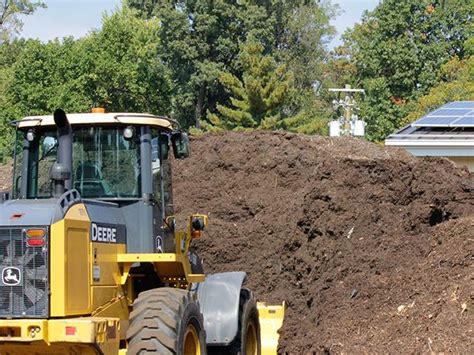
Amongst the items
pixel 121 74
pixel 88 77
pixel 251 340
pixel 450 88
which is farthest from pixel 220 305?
pixel 450 88

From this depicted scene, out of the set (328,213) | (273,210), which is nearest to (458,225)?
(328,213)

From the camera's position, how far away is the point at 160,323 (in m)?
7.84

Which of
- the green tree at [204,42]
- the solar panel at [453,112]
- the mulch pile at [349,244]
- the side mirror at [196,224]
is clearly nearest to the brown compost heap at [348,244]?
the mulch pile at [349,244]

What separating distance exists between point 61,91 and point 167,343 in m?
33.0

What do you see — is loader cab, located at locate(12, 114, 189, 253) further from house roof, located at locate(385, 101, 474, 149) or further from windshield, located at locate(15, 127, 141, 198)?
house roof, located at locate(385, 101, 474, 149)

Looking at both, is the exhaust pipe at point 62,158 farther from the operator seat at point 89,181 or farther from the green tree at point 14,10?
the green tree at point 14,10

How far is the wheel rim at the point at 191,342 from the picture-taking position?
8445mm

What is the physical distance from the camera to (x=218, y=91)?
173 feet

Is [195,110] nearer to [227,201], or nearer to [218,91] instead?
[218,91]

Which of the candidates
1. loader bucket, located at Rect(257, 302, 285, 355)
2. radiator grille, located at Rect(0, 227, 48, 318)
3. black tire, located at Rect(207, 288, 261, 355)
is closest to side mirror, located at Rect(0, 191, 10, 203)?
radiator grille, located at Rect(0, 227, 48, 318)

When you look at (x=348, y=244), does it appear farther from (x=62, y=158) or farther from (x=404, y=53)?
(x=404, y=53)

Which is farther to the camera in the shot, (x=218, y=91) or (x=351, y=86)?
(x=351, y=86)

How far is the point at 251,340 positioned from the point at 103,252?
335 cm

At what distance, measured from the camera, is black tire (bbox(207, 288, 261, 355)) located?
10070 mm
